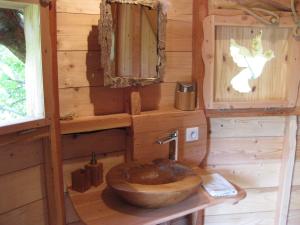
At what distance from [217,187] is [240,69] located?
0.62 m

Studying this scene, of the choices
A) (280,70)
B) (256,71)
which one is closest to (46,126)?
(256,71)

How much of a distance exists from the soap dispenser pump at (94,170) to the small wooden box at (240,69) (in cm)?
63

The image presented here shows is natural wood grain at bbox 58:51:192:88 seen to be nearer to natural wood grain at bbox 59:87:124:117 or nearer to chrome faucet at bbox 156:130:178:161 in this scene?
natural wood grain at bbox 59:87:124:117

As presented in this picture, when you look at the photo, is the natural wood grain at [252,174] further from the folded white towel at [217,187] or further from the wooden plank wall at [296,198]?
the folded white towel at [217,187]

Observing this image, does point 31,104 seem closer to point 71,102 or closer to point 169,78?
point 71,102

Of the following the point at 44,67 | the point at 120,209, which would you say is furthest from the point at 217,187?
the point at 44,67

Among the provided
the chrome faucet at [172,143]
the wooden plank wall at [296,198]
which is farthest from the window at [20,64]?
the wooden plank wall at [296,198]

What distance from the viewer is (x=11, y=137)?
1054 millimetres

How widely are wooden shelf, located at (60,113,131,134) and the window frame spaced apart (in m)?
0.13

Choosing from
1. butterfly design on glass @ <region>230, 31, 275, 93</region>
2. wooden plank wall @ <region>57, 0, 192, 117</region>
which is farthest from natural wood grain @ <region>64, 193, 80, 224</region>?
butterfly design on glass @ <region>230, 31, 275, 93</region>

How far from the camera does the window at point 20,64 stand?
41.1 inches

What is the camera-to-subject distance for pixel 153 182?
1354 millimetres

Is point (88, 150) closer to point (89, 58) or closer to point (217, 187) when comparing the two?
point (89, 58)

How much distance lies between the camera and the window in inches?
41.1
